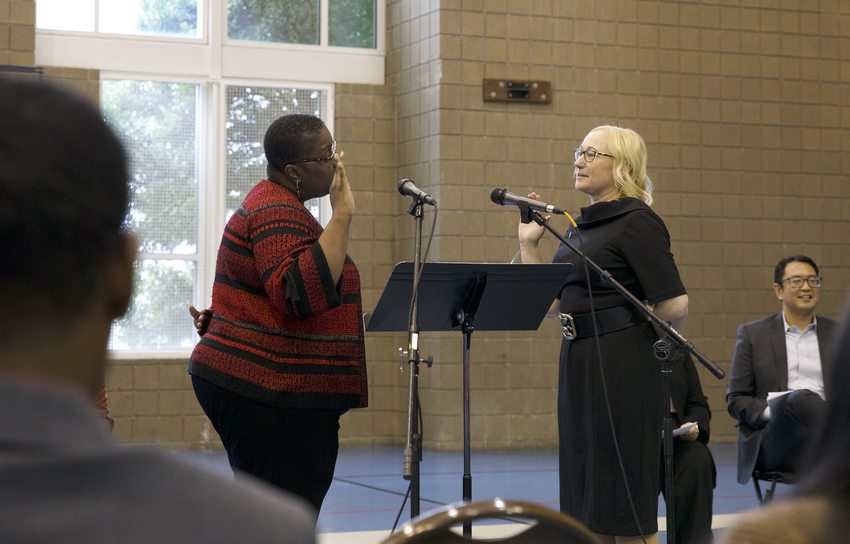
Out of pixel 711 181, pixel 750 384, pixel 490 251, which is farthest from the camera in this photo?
pixel 711 181

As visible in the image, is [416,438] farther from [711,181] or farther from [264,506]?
[711,181]

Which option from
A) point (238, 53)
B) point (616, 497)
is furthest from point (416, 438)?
point (238, 53)

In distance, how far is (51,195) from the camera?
0.72 metres

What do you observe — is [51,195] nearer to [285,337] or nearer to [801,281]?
[285,337]

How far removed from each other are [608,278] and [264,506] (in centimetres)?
303

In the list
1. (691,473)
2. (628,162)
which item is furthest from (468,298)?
(691,473)

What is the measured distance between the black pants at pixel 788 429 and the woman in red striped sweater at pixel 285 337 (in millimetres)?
2580

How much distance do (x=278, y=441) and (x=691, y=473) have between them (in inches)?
88.7

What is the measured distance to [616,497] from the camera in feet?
12.3

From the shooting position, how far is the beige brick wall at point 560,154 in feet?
26.9

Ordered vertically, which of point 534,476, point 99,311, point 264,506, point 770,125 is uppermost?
point 770,125

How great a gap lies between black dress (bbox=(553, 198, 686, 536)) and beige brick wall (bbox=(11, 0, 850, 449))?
4.24m

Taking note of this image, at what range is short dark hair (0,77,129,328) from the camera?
0.71m

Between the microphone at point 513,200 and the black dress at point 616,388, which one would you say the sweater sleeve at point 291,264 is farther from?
the black dress at point 616,388
